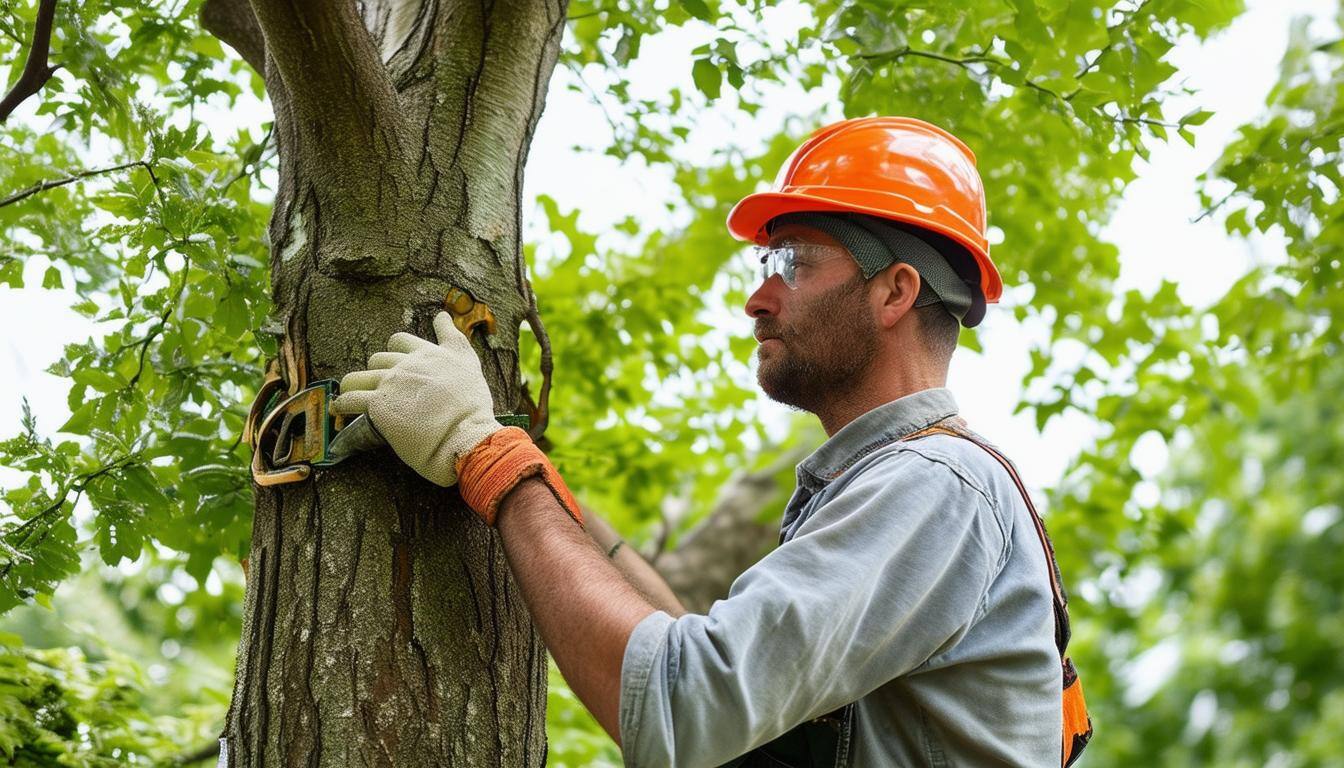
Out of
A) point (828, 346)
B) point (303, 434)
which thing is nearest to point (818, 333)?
point (828, 346)

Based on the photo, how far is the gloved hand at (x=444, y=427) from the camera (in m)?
1.85

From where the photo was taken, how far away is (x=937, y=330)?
2.32 m

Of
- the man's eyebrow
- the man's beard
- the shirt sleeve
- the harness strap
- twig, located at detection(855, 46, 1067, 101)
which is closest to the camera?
the shirt sleeve

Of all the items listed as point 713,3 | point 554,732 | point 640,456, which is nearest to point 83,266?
point 713,3

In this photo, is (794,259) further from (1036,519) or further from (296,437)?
(296,437)

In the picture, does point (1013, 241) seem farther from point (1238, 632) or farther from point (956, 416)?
point (1238, 632)

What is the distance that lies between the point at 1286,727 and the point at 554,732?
747 inches

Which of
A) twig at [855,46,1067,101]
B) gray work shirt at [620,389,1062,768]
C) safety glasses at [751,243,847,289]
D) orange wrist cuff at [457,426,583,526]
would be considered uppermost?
twig at [855,46,1067,101]

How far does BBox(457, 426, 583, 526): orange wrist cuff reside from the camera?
6.07 ft

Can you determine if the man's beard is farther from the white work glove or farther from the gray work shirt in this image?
the white work glove

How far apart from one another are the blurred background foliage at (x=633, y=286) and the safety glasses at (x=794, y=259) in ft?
2.18

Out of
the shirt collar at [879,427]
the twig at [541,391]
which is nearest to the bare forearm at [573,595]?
the twig at [541,391]

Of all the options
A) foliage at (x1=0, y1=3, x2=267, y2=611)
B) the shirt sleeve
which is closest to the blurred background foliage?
foliage at (x1=0, y1=3, x2=267, y2=611)

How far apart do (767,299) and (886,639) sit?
2.81 ft
